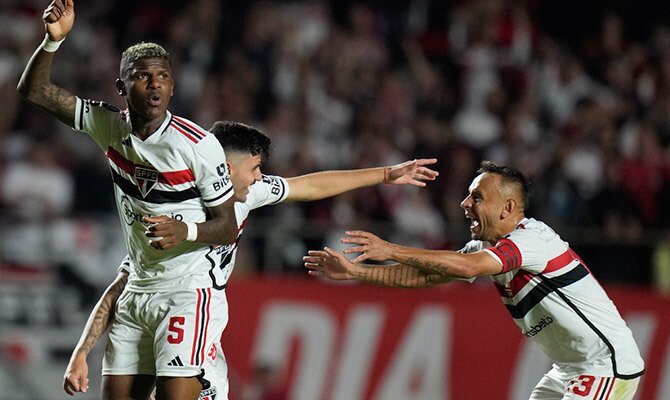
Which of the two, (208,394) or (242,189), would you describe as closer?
(208,394)

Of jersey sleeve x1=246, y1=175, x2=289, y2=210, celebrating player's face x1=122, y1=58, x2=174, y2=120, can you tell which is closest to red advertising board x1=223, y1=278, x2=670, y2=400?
jersey sleeve x1=246, y1=175, x2=289, y2=210

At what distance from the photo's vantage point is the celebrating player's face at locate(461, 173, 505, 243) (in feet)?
21.9

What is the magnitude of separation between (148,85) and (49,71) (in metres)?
0.59

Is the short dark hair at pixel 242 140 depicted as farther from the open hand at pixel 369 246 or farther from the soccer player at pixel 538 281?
the open hand at pixel 369 246

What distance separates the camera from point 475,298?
37.6 feet

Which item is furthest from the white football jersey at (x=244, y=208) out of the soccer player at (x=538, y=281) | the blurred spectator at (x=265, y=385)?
the blurred spectator at (x=265, y=385)

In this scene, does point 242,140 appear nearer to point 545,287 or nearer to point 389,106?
point 545,287

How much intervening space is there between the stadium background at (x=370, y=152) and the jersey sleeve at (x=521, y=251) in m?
4.77

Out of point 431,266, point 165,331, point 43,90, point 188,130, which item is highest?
point 43,90

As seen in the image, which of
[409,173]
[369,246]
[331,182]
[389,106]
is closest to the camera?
[369,246]

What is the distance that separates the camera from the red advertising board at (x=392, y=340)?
11438mm

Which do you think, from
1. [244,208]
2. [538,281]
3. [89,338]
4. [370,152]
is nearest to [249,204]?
[244,208]

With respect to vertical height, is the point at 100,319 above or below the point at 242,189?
below

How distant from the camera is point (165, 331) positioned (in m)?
6.10
